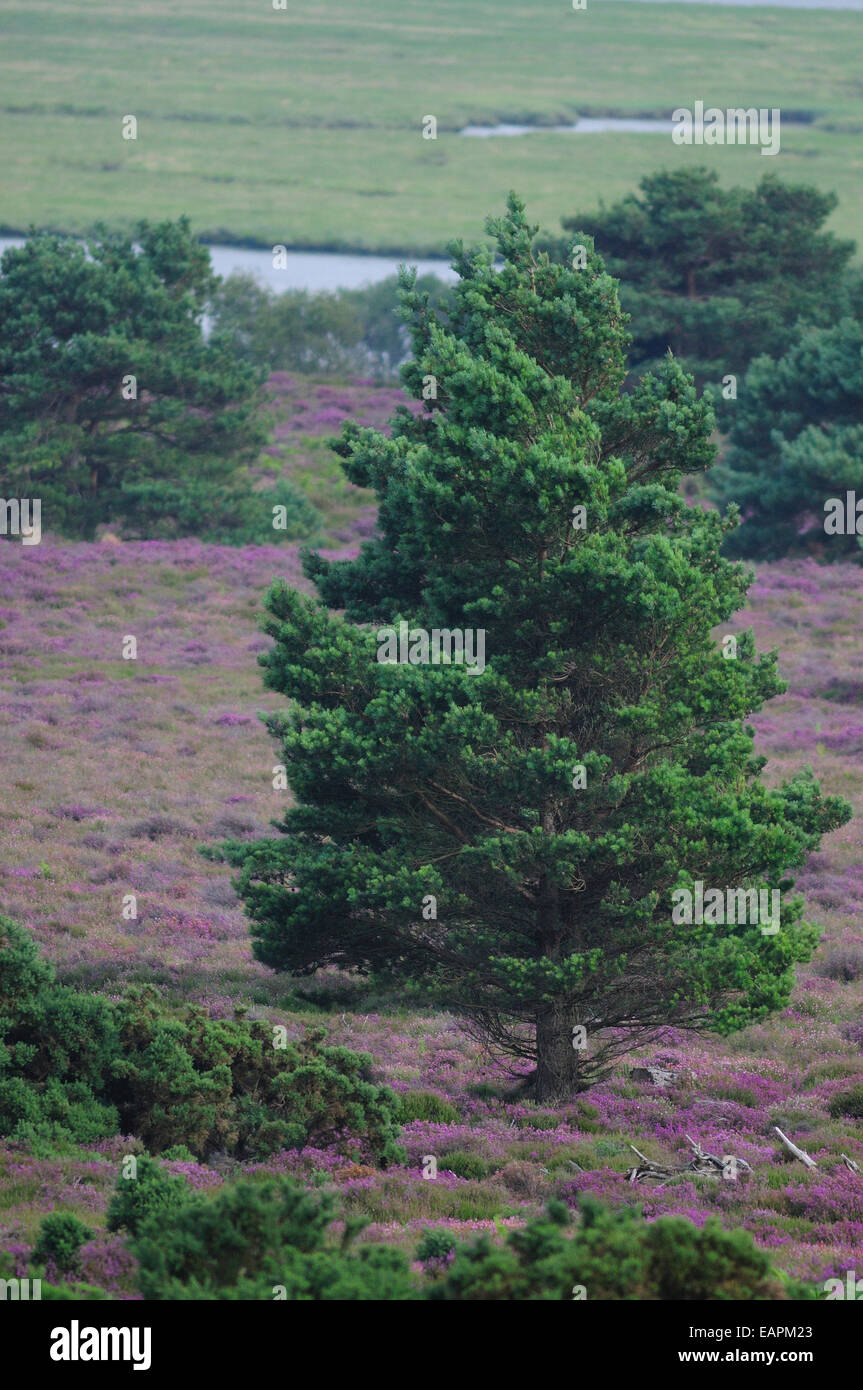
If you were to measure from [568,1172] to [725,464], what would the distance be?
41.3m

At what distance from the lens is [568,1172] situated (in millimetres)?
14852

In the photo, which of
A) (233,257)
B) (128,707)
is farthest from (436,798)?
(233,257)

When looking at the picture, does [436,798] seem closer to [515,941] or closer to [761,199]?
[515,941]

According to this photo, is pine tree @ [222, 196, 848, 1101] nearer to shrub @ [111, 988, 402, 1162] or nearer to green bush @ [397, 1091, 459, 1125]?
green bush @ [397, 1091, 459, 1125]

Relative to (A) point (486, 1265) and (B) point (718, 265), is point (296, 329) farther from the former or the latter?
(A) point (486, 1265)

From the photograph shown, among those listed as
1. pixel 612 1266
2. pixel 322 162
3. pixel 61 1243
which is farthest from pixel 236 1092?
pixel 322 162

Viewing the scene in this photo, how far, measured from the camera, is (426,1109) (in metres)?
17.0

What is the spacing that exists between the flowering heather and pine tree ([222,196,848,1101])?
1.32 metres

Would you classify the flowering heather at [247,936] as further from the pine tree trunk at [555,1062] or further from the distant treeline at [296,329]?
the distant treeline at [296,329]

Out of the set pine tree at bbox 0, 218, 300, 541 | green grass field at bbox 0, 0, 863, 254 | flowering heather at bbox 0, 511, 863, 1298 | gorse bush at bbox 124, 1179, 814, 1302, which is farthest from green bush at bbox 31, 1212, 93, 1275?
green grass field at bbox 0, 0, 863, 254

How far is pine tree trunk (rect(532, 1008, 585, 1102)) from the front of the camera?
17281mm

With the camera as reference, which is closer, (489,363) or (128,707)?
(489,363)

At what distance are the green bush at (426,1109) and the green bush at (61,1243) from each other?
5.73 metres

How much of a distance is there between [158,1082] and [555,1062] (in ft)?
15.1
